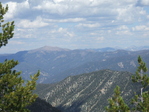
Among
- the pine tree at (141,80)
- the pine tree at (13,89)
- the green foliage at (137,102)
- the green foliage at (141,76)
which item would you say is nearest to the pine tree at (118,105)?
the green foliage at (137,102)

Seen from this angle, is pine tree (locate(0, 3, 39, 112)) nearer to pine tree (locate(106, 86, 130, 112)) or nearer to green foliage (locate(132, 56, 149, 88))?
pine tree (locate(106, 86, 130, 112))

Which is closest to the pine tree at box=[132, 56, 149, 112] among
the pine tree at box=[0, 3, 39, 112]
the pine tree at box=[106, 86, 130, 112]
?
the pine tree at box=[106, 86, 130, 112]

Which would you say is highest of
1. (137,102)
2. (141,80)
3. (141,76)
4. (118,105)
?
(141,76)

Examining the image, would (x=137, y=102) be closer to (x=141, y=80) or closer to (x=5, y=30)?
(x=141, y=80)

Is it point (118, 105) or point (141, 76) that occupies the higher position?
point (141, 76)

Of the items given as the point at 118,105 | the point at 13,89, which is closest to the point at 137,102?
the point at 118,105

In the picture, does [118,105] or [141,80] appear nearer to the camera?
[118,105]

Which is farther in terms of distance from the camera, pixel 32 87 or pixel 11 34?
pixel 11 34

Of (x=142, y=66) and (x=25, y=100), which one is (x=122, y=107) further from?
(x=25, y=100)

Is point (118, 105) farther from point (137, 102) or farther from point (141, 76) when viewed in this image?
point (141, 76)

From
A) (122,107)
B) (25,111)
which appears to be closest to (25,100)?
(25,111)

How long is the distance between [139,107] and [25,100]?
19452 mm

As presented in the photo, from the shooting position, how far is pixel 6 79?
34.7 meters

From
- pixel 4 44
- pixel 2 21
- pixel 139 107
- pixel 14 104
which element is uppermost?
pixel 2 21
